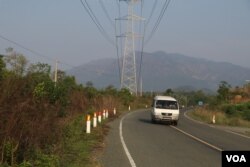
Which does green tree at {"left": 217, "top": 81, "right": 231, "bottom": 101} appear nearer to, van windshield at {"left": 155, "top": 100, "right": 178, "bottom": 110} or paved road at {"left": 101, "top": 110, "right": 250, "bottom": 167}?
van windshield at {"left": 155, "top": 100, "right": 178, "bottom": 110}

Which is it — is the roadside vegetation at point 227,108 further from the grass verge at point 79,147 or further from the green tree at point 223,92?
the grass verge at point 79,147

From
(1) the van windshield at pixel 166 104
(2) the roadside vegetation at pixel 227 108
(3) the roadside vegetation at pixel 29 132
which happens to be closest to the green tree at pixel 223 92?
(2) the roadside vegetation at pixel 227 108

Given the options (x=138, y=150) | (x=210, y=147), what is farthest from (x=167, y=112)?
(x=138, y=150)

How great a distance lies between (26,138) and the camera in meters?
13.0

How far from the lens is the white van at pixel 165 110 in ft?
117

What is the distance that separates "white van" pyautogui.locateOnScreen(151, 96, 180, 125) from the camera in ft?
117

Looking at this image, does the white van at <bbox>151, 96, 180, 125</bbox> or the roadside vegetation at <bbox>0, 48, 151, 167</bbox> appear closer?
the roadside vegetation at <bbox>0, 48, 151, 167</bbox>

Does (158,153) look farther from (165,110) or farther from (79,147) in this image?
(165,110)

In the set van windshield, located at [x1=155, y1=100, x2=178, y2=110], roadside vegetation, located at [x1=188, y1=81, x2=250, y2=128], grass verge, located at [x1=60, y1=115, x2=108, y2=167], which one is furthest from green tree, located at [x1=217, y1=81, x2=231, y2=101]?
grass verge, located at [x1=60, y1=115, x2=108, y2=167]

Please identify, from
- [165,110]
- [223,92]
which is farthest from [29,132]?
[223,92]

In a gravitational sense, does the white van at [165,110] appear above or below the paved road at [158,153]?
above

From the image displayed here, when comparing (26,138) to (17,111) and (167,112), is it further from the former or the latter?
(167,112)

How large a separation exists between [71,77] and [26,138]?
101 ft

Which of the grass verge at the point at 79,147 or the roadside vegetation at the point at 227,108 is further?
the roadside vegetation at the point at 227,108
